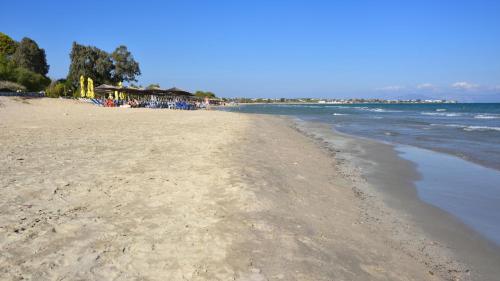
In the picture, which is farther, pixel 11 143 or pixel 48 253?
pixel 11 143

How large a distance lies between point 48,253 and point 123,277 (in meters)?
0.87

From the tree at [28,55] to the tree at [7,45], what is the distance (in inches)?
150

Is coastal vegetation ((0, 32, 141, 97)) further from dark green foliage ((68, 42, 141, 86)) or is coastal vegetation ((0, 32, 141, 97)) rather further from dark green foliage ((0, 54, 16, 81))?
dark green foliage ((0, 54, 16, 81))

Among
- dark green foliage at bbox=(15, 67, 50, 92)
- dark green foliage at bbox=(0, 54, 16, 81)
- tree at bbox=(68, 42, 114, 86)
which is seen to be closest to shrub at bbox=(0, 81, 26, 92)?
dark green foliage at bbox=(0, 54, 16, 81)

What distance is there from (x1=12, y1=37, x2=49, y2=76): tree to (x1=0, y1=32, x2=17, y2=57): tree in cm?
380

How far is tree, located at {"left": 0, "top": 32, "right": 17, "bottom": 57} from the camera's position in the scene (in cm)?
6562

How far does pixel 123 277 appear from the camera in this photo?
Result: 3.31 meters

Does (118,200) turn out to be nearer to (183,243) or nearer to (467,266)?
(183,243)

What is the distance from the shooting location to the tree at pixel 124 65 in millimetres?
64062

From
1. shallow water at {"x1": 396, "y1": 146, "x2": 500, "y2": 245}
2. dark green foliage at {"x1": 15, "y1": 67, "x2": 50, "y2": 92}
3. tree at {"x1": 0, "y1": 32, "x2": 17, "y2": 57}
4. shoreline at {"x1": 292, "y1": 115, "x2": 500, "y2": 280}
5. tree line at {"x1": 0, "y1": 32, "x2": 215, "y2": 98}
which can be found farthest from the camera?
tree at {"x1": 0, "y1": 32, "x2": 17, "y2": 57}

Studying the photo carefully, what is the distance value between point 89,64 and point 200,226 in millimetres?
62918

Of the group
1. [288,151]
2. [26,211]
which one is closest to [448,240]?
[26,211]

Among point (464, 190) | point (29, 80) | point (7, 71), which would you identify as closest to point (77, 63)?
point (29, 80)

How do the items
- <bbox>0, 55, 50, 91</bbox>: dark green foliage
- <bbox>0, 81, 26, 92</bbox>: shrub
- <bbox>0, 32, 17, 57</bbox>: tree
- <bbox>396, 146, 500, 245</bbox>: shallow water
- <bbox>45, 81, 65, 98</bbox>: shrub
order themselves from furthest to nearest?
<bbox>0, 32, 17, 57</bbox>: tree
<bbox>45, 81, 65, 98</bbox>: shrub
<bbox>0, 55, 50, 91</bbox>: dark green foliage
<bbox>0, 81, 26, 92</bbox>: shrub
<bbox>396, 146, 500, 245</bbox>: shallow water
